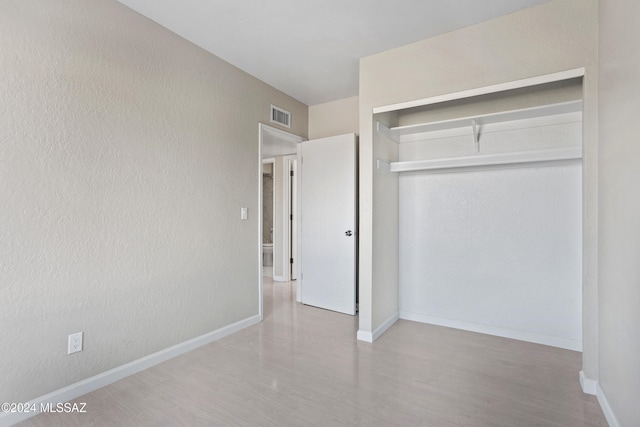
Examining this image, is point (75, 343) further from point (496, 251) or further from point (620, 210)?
point (496, 251)

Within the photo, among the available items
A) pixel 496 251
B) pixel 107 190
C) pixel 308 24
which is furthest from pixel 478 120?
pixel 107 190

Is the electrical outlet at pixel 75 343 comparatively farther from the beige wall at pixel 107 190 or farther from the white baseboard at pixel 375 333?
the white baseboard at pixel 375 333

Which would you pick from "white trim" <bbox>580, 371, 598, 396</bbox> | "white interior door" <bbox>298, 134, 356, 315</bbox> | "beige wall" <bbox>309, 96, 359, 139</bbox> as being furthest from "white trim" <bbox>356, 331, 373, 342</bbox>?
"beige wall" <bbox>309, 96, 359, 139</bbox>

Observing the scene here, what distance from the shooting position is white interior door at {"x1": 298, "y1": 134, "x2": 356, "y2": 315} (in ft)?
11.7

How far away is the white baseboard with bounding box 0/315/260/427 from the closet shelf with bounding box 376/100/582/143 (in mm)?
2440

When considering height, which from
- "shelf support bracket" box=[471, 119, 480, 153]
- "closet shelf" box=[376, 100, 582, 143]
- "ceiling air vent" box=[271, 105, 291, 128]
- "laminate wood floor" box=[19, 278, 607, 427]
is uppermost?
"ceiling air vent" box=[271, 105, 291, 128]

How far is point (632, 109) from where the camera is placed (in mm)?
1442

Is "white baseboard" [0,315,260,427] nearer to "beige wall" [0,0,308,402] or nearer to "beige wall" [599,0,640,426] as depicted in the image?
"beige wall" [0,0,308,402]

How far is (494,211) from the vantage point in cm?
293

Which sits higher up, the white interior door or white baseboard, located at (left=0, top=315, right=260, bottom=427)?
the white interior door

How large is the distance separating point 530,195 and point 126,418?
3372mm

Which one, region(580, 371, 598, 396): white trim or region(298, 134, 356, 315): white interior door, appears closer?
region(580, 371, 598, 396): white trim

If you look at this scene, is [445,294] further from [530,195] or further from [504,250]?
[530,195]

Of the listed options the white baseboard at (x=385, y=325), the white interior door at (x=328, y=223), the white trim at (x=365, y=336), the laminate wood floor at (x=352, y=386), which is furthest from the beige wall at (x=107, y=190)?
the white baseboard at (x=385, y=325)
